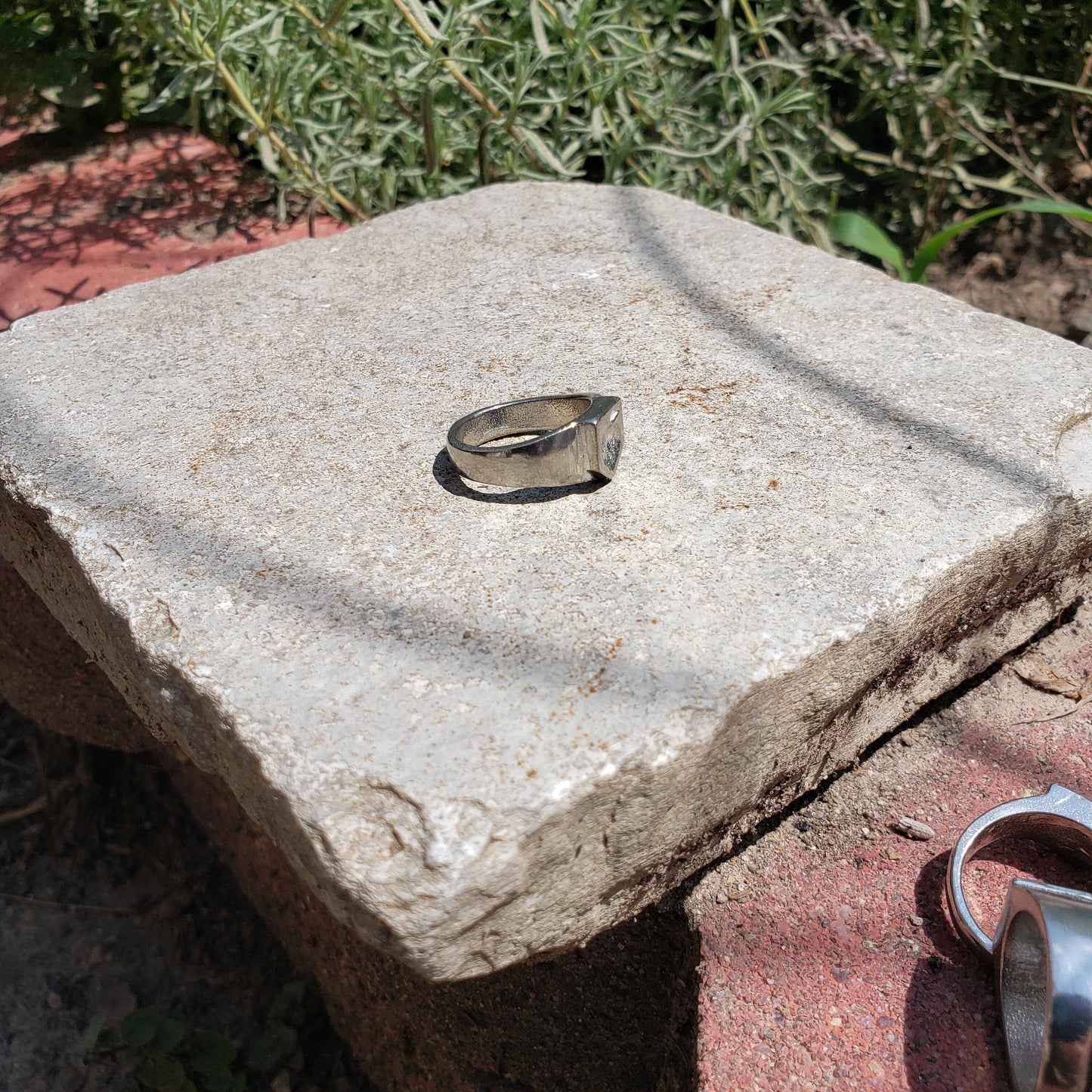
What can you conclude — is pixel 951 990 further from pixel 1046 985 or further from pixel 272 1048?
pixel 272 1048

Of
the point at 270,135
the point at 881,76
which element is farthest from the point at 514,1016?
the point at 881,76

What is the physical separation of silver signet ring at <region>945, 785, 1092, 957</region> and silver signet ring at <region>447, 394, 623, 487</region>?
60cm

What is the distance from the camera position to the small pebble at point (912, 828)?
4.16 feet

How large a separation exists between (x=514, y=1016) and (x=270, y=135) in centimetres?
181

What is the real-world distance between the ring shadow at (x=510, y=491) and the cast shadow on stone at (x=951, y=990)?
2.06 feet

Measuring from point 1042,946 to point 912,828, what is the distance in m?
0.28

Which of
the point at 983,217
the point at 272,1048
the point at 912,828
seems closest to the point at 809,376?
the point at 912,828

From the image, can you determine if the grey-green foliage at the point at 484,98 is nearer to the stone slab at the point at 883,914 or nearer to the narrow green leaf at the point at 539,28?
the narrow green leaf at the point at 539,28

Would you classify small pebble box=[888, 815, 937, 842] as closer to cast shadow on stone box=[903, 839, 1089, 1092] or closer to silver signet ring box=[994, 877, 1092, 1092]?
cast shadow on stone box=[903, 839, 1089, 1092]

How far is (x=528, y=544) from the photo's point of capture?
1.25 m

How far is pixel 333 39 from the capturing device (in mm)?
2201

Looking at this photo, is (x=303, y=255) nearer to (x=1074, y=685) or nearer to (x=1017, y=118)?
(x=1074, y=685)

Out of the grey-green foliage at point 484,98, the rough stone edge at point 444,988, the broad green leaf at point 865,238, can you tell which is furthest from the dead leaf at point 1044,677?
the grey-green foliage at point 484,98

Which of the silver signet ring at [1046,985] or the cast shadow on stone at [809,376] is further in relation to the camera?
the cast shadow on stone at [809,376]
